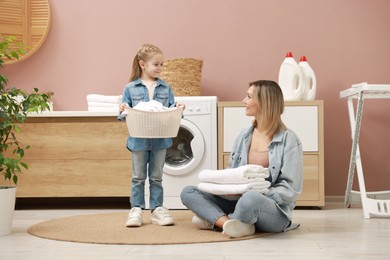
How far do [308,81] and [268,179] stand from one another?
143 centimetres

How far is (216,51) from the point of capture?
450 cm

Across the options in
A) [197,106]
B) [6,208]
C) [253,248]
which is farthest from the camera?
[197,106]

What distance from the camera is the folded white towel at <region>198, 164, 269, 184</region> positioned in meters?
2.66

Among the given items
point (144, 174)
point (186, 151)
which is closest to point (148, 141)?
point (144, 174)

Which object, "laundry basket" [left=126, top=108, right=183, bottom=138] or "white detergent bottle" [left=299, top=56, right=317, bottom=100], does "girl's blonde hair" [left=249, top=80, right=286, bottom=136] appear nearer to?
"laundry basket" [left=126, top=108, right=183, bottom=138]

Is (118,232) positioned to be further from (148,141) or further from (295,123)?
(295,123)

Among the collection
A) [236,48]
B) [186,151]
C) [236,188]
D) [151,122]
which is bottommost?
[236,188]

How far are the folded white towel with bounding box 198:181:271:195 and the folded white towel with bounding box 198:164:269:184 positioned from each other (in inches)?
0.7

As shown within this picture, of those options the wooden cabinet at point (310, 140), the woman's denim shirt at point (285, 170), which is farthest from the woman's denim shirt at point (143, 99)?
the wooden cabinet at point (310, 140)

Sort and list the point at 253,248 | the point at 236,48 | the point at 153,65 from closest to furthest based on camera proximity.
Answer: the point at 253,248 < the point at 153,65 < the point at 236,48

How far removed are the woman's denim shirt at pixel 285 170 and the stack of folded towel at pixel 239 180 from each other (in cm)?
7

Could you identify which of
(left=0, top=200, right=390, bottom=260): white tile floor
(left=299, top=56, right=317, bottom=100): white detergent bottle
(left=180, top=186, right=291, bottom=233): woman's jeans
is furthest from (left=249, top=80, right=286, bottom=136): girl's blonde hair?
(left=299, top=56, right=317, bottom=100): white detergent bottle

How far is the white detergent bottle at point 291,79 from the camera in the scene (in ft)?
13.2

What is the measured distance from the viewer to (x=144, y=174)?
3.15m
